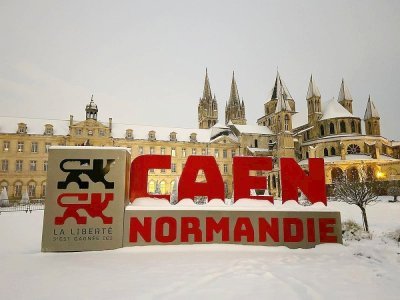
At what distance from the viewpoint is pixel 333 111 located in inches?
2233

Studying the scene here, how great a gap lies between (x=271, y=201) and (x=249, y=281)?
17.5ft

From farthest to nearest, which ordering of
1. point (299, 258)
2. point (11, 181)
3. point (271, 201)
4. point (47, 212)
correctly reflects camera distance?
point (11, 181), point (271, 201), point (47, 212), point (299, 258)

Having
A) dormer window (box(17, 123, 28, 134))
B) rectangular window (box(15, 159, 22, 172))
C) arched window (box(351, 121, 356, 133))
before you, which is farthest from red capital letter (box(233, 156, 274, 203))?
arched window (box(351, 121, 356, 133))

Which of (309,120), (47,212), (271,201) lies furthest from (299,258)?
(309,120)

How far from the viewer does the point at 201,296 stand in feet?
18.7

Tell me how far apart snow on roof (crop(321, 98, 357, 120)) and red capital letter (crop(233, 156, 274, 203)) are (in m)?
50.1

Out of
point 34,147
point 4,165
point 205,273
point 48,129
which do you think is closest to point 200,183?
point 205,273

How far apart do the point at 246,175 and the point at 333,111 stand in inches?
2066

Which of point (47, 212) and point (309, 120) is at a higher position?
point (309, 120)

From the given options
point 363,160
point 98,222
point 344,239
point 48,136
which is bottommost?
point 344,239

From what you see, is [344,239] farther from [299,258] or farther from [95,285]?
[95,285]

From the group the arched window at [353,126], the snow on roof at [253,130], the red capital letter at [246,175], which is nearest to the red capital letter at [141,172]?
the red capital letter at [246,175]

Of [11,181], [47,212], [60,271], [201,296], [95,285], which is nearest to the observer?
[201,296]

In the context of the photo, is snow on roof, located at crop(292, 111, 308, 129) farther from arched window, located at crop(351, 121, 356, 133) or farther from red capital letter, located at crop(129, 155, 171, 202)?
red capital letter, located at crop(129, 155, 171, 202)
